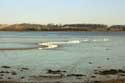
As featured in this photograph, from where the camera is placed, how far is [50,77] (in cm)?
2195

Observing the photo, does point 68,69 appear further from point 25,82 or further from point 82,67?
point 25,82

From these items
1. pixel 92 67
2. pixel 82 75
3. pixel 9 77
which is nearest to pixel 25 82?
pixel 9 77

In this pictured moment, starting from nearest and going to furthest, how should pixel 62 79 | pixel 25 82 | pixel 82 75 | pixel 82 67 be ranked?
pixel 25 82 → pixel 62 79 → pixel 82 75 → pixel 82 67

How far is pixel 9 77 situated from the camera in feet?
70.9

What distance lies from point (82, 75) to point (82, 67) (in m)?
4.31

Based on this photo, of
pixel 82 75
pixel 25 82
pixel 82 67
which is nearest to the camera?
pixel 25 82

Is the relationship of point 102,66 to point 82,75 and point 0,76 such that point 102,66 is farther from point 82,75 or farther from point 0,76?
point 0,76

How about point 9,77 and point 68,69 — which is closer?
point 9,77

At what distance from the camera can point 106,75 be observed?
23172 millimetres

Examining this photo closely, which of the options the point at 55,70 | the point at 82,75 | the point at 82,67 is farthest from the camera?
the point at 82,67

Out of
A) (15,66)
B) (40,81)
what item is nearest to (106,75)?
(40,81)

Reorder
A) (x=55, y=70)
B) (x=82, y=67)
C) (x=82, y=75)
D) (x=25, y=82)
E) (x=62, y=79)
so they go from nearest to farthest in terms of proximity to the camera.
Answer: (x=25, y=82)
(x=62, y=79)
(x=82, y=75)
(x=55, y=70)
(x=82, y=67)

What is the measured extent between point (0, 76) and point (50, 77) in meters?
2.91

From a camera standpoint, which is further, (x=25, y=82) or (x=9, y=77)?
(x=9, y=77)
